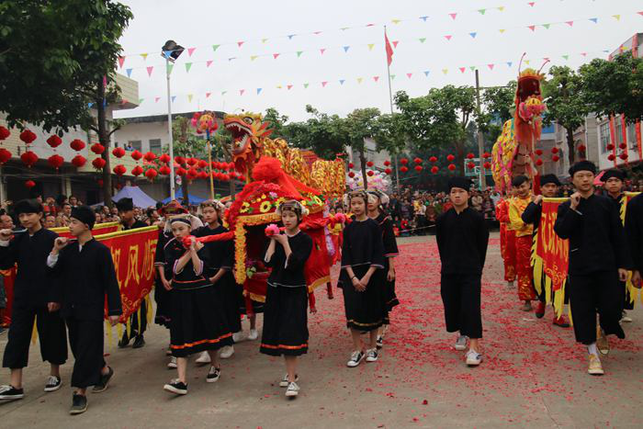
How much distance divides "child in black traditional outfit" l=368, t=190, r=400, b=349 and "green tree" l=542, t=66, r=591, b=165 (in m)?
14.0

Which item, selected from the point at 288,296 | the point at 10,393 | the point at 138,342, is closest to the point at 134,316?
the point at 138,342

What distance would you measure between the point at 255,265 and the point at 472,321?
2462mm

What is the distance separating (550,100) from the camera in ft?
65.0

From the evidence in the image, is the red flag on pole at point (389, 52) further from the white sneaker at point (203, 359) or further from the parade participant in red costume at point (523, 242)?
the white sneaker at point (203, 359)

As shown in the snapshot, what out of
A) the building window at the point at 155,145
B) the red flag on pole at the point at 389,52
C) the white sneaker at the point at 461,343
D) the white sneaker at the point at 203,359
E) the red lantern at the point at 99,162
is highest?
the red flag on pole at the point at 389,52

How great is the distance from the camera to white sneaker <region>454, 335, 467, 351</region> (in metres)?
5.63

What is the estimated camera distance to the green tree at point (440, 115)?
64.2ft

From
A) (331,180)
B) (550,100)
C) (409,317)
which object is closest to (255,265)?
(409,317)

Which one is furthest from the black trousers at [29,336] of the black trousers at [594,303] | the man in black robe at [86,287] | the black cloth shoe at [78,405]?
the black trousers at [594,303]

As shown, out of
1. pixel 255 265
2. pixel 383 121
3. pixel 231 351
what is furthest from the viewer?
pixel 383 121

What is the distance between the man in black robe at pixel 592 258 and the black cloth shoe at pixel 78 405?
416cm

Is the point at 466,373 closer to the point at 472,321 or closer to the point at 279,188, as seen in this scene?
the point at 472,321

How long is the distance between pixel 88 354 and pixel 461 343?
3479 mm

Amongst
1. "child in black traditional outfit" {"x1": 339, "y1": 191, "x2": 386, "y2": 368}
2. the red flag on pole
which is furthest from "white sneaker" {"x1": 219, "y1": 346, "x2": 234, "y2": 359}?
the red flag on pole
